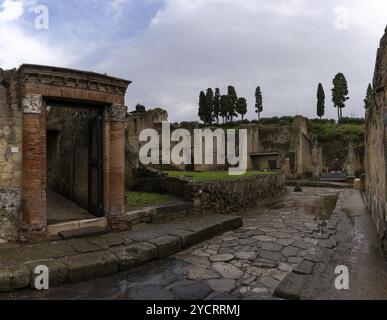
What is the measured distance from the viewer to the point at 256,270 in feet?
14.9

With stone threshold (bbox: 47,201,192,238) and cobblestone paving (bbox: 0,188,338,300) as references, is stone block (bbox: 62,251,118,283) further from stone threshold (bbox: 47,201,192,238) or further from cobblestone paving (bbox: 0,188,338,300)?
stone threshold (bbox: 47,201,192,238)

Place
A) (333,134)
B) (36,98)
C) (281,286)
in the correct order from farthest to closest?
1. (333,134)
2. (36,98)
3. (281,286)

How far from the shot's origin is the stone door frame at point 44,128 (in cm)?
529

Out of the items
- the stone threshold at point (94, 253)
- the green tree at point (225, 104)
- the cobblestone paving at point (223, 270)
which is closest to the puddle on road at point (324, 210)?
the cobblestone paving at point (223, 270)

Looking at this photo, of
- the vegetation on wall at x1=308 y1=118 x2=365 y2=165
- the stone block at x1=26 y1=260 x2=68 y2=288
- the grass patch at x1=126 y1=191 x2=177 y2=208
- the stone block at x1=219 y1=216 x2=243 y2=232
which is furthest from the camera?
the vegetation on wall at x1=308 y1=118 x2=365 y2=165

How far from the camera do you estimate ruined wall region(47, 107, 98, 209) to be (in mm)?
7668

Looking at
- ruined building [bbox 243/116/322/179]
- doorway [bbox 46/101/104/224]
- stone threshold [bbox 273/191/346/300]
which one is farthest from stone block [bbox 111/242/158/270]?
ruined building [bbox 243/116/322/179]

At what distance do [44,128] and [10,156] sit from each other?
29.4 inches

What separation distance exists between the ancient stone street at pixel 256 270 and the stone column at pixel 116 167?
5.51 ft

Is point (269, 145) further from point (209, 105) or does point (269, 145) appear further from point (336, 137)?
point (209, 105)

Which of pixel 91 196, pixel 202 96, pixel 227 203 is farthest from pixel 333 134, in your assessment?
pixel 91 196

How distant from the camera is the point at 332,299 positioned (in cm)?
331
